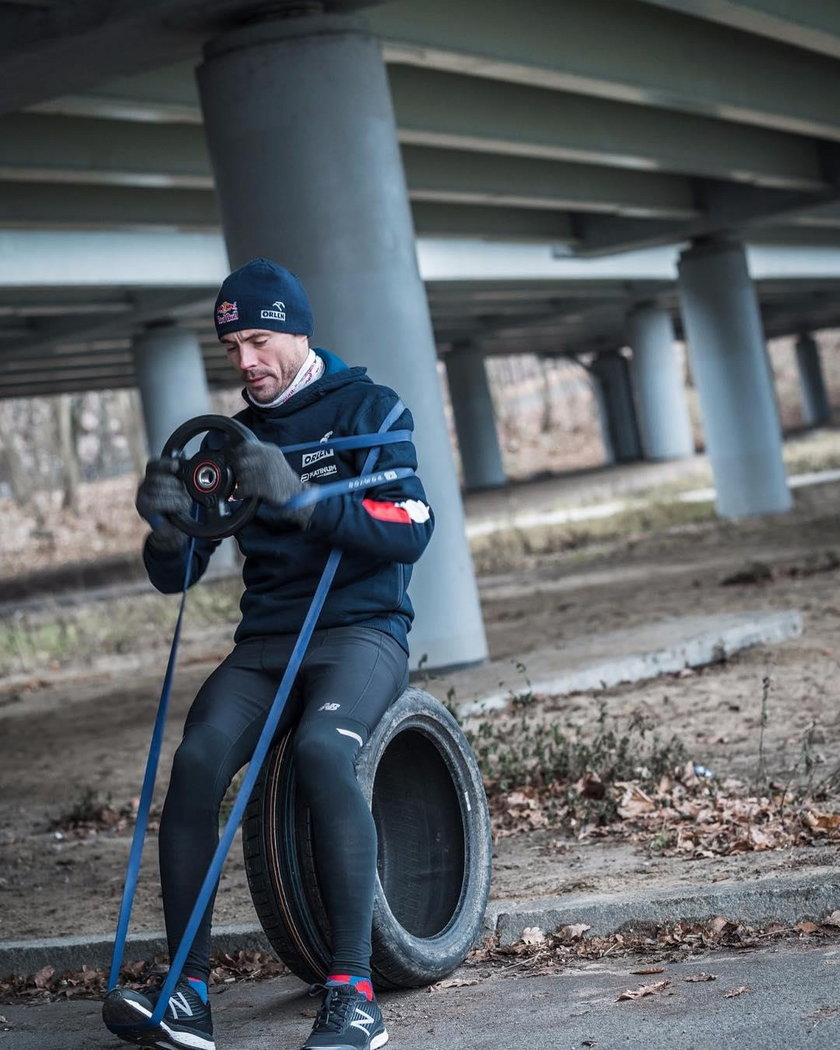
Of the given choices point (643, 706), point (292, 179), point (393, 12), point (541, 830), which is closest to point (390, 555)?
point (541, 830)

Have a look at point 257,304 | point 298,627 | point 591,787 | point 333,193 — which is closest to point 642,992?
point 298,627

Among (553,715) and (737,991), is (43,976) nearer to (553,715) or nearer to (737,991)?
(737,991)

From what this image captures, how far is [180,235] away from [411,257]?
12986 millimetres

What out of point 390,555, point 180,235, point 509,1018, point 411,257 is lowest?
point 509,1018

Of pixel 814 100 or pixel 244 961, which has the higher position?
pixel 814 100

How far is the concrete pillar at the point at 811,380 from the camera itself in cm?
7381

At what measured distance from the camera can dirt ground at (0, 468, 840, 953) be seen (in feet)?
20.5

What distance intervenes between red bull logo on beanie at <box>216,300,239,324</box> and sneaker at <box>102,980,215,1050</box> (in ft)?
6.18

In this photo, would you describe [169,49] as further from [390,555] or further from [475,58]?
[390,555]

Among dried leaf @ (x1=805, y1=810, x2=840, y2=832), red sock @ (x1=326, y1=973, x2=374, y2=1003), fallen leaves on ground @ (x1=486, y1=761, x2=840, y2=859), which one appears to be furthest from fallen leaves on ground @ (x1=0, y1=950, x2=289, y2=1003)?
dried leaf @ (x1=805, y1=810, x2=840, y2=832)

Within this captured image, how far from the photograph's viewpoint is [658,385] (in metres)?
47.8

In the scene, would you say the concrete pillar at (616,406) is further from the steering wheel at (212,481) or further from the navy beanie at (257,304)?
the steering wheel at (212,481)

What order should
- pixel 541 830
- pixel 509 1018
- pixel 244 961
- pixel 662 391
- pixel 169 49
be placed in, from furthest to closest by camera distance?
pixel 662 391 < pixel 169 49 < pixel 541 830 < pixel 244 961 < pixel 509 1018

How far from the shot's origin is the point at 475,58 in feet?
43.3
